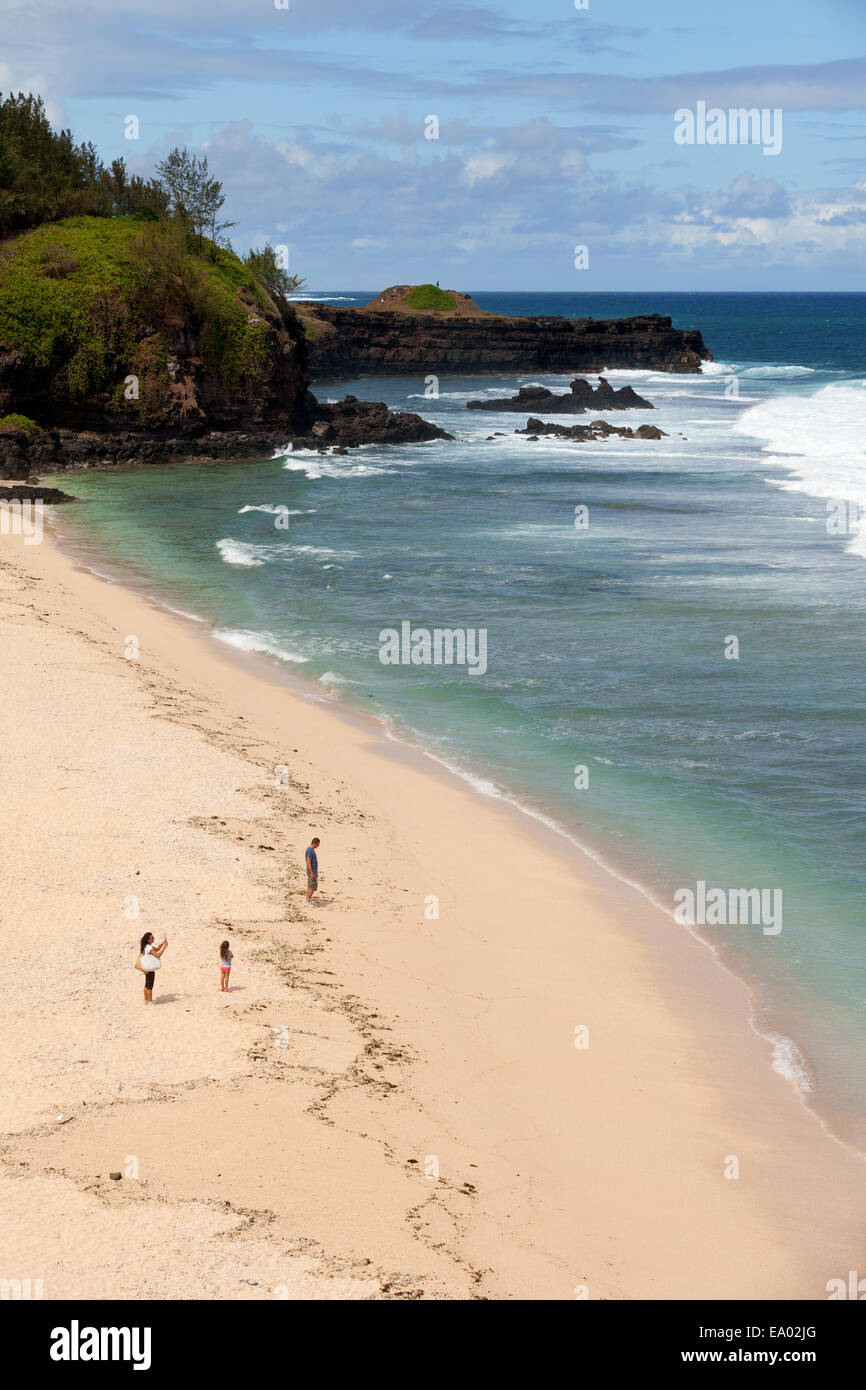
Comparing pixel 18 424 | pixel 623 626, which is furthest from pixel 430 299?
pixel 623 626

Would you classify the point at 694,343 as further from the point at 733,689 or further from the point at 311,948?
the point at 311,948

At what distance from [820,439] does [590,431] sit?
1248cm

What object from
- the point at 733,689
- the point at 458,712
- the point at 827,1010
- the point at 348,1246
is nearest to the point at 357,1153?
the point at 348,1246

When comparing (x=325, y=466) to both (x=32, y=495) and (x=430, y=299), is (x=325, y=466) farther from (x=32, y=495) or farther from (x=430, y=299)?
(x=430, y=299)

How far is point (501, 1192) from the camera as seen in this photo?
1136 cm

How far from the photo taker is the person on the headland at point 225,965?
543 inches

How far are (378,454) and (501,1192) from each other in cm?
5673

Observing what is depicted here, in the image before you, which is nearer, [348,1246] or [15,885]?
[348,1246]

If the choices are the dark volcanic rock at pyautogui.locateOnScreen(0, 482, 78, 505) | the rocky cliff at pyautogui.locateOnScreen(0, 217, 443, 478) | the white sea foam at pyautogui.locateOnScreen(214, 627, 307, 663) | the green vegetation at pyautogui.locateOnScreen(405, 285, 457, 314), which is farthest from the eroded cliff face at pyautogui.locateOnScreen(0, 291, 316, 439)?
the green vegetation at pyautogui.locateOnScreen(405, 285, 457, 314)

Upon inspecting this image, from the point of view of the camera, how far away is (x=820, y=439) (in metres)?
66.2

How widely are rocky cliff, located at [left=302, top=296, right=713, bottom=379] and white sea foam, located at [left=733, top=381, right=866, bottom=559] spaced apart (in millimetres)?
29089

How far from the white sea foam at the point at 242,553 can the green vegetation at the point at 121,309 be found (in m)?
21.6

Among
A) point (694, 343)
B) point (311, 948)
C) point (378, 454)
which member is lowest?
point (311, 948)

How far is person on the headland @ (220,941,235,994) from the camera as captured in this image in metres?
13.8
